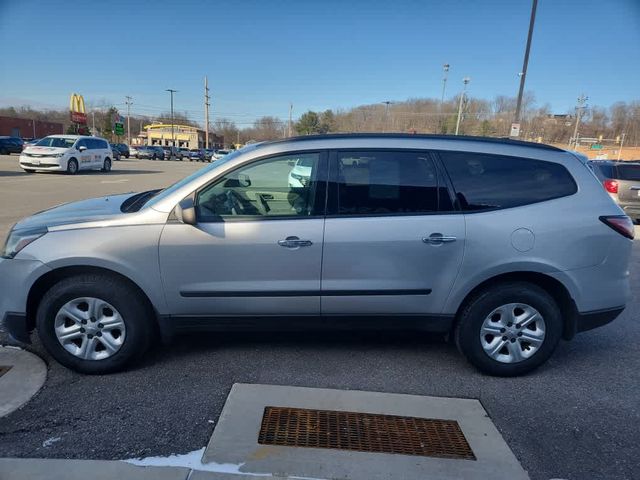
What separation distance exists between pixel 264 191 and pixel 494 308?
1980mm

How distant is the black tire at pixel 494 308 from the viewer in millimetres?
3273

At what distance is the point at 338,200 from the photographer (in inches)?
126

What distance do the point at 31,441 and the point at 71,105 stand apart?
2787 inches

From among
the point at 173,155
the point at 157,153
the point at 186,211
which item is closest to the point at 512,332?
the point at 186,211

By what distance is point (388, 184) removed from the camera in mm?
3254

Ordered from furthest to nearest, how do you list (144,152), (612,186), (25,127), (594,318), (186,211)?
(25,127) → (144,152) → (612,186) → (594,318) → (186,211)

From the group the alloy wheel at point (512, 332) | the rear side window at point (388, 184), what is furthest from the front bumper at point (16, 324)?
the alloy wheel at point (512, 332)

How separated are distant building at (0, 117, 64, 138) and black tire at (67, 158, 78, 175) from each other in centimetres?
5949

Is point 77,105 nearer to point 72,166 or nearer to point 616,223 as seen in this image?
point 72,166

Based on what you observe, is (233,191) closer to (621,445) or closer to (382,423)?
(382,423)

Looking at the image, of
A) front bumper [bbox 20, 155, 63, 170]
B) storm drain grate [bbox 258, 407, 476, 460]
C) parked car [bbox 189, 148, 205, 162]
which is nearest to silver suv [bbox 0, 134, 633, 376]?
storm drain grate [bbox 258, 407, 476, 460]

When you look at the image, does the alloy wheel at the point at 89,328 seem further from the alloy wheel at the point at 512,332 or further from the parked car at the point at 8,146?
the parked car at the point at 8,146

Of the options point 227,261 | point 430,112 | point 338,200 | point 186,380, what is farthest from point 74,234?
point 430,112

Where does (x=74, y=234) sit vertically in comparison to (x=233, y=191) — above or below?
below
